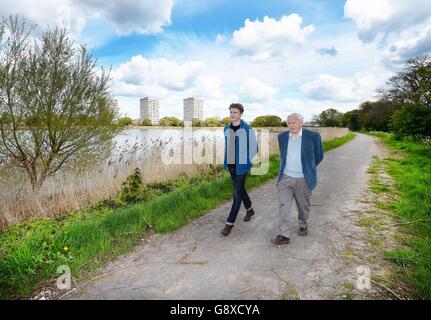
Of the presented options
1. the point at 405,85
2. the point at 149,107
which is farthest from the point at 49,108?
the point at 405,85

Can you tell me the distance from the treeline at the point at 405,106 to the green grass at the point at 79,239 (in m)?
19.4

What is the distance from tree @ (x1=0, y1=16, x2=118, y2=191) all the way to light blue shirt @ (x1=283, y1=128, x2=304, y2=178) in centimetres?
711

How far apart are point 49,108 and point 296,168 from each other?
7968 millimetres

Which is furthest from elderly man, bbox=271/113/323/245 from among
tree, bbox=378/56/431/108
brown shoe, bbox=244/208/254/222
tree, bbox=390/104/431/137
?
tree, bbox=378/56/431/108

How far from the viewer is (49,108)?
895 cm

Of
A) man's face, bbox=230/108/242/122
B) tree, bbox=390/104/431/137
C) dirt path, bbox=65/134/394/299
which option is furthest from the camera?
tree, bbox=390/104/431/137

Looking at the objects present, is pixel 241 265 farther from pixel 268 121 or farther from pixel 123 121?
Answer: pixel 268 121

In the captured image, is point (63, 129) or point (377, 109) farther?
point (377, 109)

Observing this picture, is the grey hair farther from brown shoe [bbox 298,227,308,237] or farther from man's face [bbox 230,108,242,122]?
brown shoe [bbox 298,227,308,237]

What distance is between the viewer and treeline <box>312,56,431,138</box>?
2019 centimetres

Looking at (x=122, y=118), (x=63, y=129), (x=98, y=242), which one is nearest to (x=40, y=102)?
(x=63, y=129)

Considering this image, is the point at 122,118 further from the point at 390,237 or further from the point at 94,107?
the point at 390,237

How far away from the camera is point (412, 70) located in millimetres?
39344
